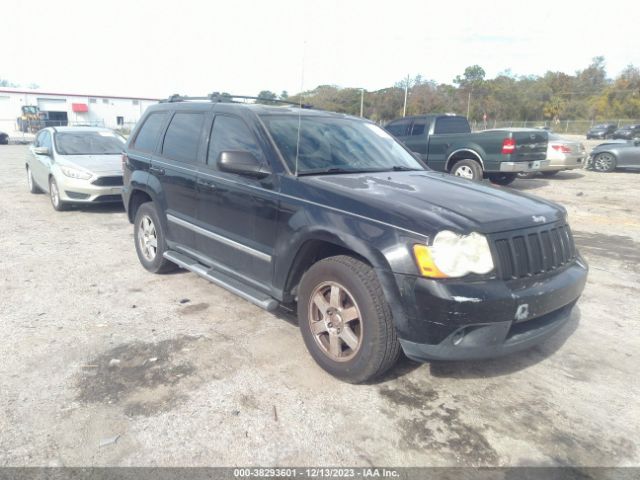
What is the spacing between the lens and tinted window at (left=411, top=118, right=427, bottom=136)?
12385 mm

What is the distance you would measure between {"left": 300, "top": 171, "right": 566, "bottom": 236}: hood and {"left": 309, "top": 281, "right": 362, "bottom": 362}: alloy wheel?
0.58 metres

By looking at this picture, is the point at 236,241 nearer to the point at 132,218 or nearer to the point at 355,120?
the point at 355,120

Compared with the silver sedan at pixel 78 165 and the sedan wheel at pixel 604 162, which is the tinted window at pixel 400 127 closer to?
the silver sedan at pixel 78 165

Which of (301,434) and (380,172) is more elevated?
(380,172)

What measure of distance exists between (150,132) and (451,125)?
8.94 meters

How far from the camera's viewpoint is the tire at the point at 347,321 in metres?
3.04

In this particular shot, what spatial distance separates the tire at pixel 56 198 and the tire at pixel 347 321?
23.2 ft

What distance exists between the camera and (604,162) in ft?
53.1

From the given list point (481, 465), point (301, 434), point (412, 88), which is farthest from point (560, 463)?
point (412, 88)

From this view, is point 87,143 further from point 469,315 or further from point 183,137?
point 469,315

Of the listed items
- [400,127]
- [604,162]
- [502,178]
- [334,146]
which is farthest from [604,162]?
[334,146]

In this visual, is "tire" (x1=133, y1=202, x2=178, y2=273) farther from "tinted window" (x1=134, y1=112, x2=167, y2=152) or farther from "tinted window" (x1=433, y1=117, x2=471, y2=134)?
"tinted window" (x1=433, y1=117, x2=471, y2=134)

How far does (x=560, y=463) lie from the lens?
264cm

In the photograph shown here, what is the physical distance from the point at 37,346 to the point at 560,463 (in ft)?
12.1
